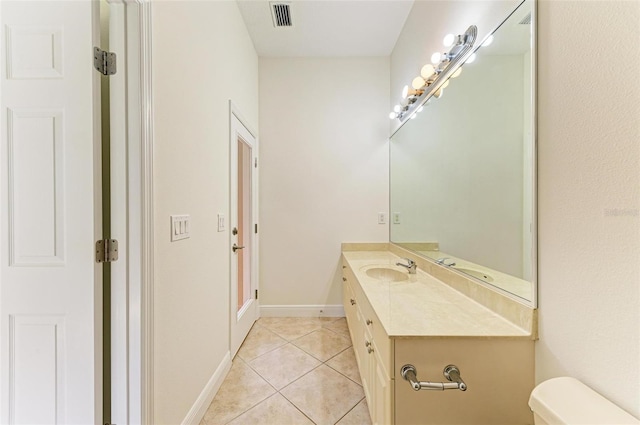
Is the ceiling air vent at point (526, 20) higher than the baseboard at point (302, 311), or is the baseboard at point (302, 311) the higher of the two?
the ceiling air vent at point (526, 20)

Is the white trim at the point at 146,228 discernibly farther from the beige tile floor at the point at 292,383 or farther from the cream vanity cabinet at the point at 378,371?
the cream vanity cabinet at the point at 378,371

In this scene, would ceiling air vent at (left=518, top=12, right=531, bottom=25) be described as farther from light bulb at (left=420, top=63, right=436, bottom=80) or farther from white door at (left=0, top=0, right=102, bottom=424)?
white door at (left=0, top=0, right=102, bottom=424)

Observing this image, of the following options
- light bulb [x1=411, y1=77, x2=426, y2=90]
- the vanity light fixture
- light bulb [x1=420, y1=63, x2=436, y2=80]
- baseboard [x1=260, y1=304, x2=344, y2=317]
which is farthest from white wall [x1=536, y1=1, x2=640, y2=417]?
baseboard [x1=260, y1=304, x2=344, y2=317]

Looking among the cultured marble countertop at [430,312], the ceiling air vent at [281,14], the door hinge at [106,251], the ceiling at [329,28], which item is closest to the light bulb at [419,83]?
the ceiling at [329,28]

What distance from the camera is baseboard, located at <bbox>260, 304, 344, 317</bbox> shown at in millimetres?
2795

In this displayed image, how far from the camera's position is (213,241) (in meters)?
1.67

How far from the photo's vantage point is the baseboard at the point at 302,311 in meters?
2.79

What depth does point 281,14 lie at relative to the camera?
7.09 ft

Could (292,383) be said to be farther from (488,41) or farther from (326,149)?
(488,41)

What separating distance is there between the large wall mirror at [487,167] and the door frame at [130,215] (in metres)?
1.46

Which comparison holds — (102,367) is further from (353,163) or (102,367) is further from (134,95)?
(353,163)

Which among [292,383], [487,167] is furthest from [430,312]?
[292,383]

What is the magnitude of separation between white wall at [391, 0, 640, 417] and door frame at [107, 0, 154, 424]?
57.8 inches

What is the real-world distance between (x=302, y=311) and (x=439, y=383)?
2110 millimetres
